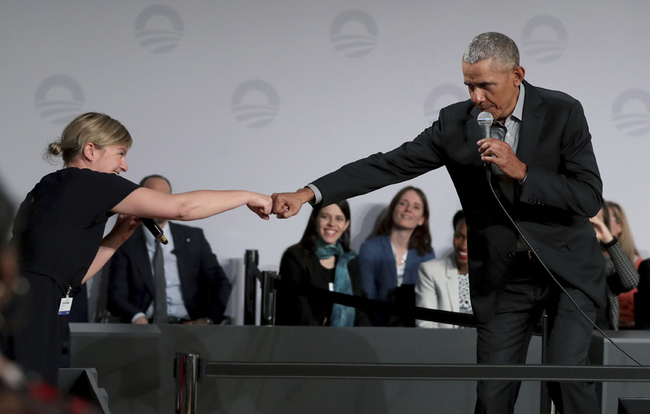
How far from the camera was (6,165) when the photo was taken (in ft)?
18.1

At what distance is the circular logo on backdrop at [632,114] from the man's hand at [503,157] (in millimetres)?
4295

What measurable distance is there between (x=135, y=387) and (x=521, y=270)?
1.82 metres

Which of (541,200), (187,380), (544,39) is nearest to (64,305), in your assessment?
(187,380)

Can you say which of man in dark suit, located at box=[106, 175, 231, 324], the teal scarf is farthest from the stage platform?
man in dark suit, located at box=[106, 175, 231, 324]

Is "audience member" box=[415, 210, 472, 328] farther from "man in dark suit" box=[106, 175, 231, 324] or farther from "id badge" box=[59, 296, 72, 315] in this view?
"id badge" box=[59, 296, 72, 315]

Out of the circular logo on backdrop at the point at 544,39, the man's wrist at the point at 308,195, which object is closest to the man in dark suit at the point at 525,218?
the man's wrist at the point at 308,195

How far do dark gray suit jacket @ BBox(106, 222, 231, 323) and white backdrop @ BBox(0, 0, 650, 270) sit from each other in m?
0.41

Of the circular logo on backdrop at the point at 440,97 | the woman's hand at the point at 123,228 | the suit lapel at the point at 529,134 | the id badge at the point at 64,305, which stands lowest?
the id badge at the point at 64,305

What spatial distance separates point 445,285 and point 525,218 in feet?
7.83

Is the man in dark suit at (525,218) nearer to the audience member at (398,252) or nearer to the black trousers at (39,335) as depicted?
the black trousers at (39,335)

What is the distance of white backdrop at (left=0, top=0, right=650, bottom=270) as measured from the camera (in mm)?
5625

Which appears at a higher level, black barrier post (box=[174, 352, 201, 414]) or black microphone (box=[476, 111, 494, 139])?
black microphone (box=[476, 111, 494, 139])

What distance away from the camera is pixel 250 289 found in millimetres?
4801

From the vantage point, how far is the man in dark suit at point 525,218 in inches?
95.5
